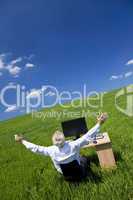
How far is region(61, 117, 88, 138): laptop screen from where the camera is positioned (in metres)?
12.2

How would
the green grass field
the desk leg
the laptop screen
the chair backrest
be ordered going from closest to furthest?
the chair backrest
the green grass field
the desk leg
the laptop screen

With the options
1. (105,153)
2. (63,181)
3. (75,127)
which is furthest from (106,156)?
(75,127)

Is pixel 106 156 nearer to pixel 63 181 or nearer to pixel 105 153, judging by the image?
pixel 105 153

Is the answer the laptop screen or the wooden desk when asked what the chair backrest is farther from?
the laptop screen

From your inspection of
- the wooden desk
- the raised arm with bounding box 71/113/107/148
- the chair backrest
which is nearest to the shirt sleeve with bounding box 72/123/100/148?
the raised arm with bounding box 71/113/107/148

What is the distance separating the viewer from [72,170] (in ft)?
29.3

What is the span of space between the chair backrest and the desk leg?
5.36 feet

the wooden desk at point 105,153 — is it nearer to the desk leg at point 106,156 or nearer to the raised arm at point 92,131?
the desk leg at point 106,156

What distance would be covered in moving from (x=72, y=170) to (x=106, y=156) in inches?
85.6

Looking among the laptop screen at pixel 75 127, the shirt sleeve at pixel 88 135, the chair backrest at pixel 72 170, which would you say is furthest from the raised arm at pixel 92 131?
the laptop screen at pixel 75 127

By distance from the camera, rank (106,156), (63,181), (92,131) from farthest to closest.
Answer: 1. (106,156)
2. (63,181)
3. (92,131)

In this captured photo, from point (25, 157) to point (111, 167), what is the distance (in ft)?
22.2

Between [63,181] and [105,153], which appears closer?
[63,181]

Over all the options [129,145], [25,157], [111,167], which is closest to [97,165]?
[111,167]
